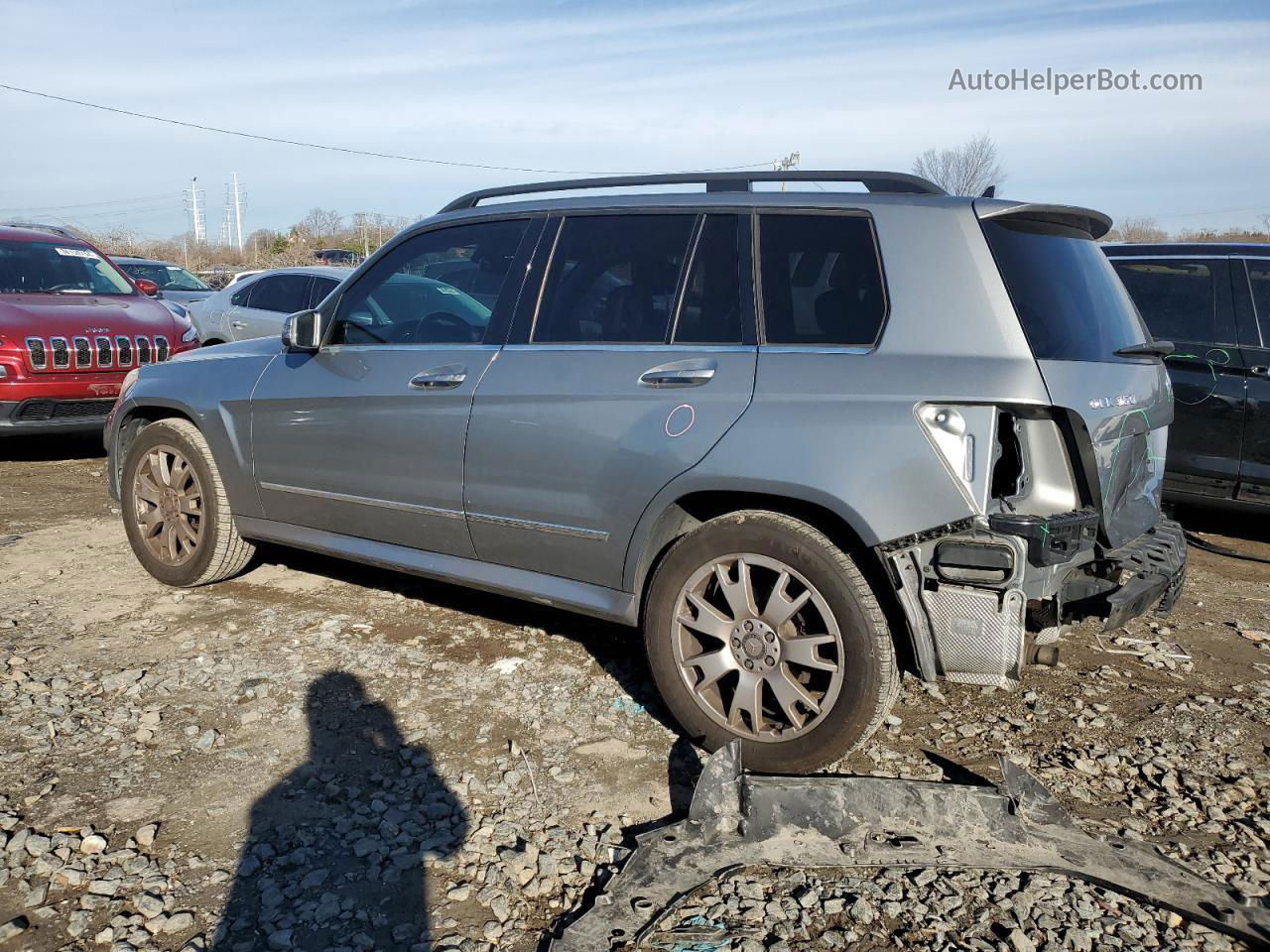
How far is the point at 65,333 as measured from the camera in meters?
8.06

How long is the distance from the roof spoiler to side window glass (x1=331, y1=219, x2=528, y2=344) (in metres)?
1.78

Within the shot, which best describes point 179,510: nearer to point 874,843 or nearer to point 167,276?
point 874,843

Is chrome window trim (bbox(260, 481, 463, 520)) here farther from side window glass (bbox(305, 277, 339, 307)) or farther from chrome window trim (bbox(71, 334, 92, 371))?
side window glass (bbox(305, 277, 339, 307))

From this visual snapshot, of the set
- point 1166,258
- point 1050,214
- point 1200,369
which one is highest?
point 1050,214

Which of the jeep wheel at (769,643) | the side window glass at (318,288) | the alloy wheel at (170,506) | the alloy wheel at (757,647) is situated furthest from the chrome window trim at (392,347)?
the side window glass at (318,288)

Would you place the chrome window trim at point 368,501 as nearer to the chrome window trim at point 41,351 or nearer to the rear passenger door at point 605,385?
the rear passenger door at point 605,385

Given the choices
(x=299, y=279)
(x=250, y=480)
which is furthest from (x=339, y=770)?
(x=299, y=279)

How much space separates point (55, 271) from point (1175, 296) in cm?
872

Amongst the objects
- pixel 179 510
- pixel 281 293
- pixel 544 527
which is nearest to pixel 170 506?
pixel 179 510

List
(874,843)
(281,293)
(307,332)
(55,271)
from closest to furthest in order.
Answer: (874,843)
(307,332)
(55,271)
(281,293)

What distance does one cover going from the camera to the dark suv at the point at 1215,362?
5.93 metres

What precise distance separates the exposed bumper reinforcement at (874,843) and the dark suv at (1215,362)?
382cm

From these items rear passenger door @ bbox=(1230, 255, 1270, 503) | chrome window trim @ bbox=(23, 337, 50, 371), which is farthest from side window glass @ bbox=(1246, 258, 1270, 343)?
chrome window trim @ bbox=(23, 337, 50, 371)

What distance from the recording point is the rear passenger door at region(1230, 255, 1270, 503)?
589 centimetres
